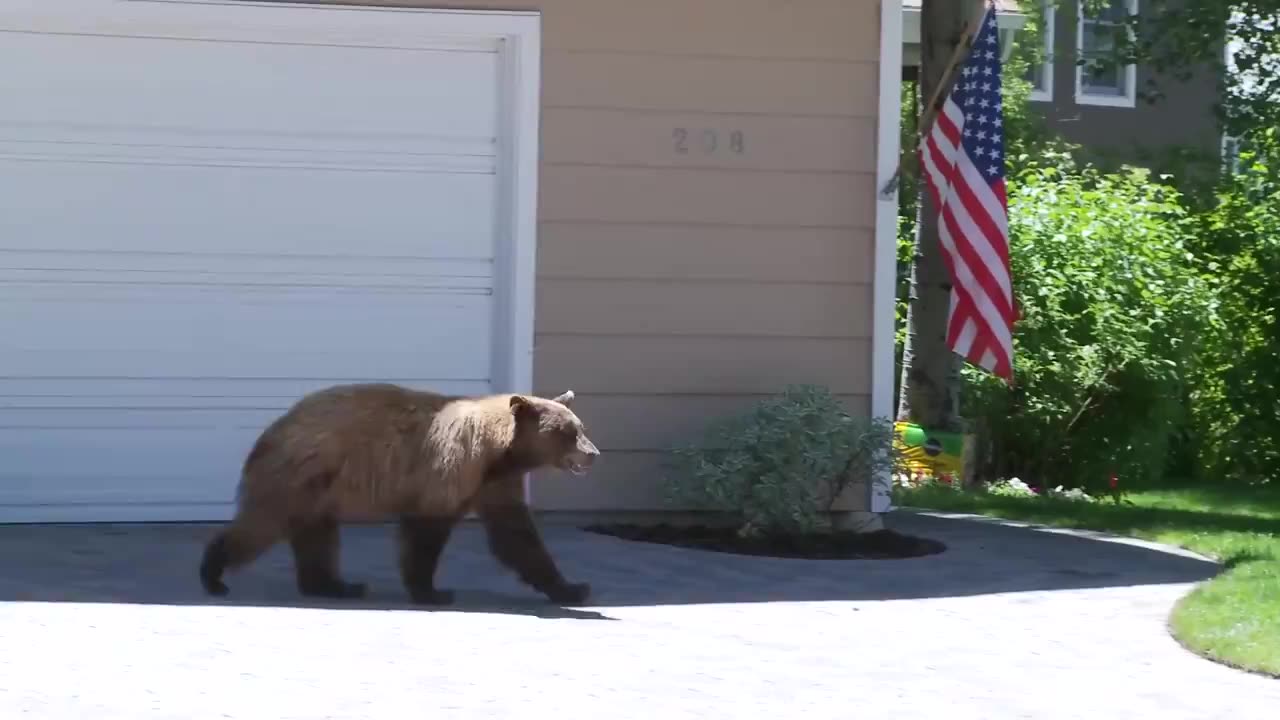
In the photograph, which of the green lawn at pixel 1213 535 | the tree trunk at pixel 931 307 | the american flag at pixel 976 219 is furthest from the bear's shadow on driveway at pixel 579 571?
the tree trunk at pixel 931 307

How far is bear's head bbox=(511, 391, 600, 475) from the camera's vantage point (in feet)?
23.9

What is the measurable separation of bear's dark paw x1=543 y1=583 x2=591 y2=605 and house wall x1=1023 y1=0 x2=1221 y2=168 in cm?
1997

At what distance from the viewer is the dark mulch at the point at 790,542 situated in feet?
29.9

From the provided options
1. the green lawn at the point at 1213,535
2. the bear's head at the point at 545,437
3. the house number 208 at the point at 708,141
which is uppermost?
the house number 208 at the point at 708,141

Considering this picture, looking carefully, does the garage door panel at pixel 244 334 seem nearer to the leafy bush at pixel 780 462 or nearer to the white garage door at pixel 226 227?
the white garage door at pixel 226 227

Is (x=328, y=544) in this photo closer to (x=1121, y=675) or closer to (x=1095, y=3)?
(x=1121, y=675)

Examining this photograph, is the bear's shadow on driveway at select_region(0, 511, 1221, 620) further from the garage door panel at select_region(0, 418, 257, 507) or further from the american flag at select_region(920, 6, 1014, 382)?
the american flag at select_region(920, 6, 1014, 382)

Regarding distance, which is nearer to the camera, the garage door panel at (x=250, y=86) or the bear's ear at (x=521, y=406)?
the bear's ear at (x=521, y=406)

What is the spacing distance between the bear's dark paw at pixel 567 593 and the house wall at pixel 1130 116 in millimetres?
19974

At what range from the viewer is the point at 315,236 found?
9.59 meters

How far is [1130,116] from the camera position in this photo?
28.1 meters

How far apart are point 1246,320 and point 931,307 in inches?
168

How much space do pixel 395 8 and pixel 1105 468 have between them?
7881 millimetres

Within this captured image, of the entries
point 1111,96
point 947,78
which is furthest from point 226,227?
point 1111,96
